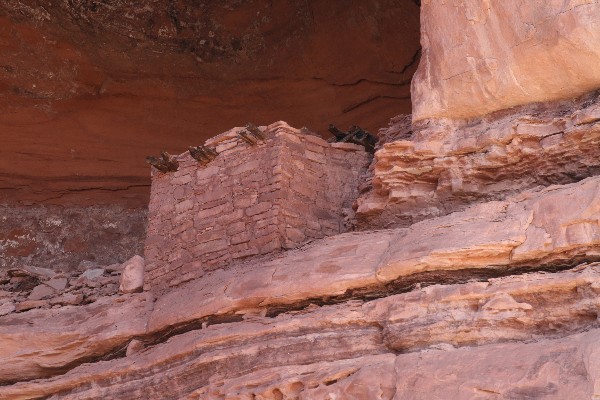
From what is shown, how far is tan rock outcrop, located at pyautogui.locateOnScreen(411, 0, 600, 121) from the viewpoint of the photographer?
603 centimetres

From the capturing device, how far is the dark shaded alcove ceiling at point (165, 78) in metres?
9.79

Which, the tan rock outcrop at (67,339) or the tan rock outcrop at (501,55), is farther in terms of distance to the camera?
the tan rock outcrop at (67,339)

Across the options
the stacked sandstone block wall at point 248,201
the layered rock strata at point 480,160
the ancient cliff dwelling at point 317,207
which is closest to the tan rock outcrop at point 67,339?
the ancient cliff dwelling at point 317,207

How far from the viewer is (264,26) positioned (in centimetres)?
1005

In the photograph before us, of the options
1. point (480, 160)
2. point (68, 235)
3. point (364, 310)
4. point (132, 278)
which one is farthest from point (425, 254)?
point (68, 235)

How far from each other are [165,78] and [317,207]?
372 cm

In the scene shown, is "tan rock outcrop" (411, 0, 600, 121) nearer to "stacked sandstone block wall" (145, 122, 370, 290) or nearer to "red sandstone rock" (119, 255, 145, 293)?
"stacked sandstone block wall" (145, 122, 370, 290)

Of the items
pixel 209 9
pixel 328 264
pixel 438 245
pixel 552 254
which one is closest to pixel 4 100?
pixel 209 9

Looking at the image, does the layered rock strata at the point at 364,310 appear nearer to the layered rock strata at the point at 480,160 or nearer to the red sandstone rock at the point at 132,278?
the red sandstone rock at the point at 132,278

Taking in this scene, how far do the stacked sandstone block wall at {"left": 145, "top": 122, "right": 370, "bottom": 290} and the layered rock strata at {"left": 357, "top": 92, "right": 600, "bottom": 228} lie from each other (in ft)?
1.19

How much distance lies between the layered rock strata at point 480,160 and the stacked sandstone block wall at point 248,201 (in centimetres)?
36

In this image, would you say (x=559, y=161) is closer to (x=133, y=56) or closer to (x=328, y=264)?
(x=328, y=264)

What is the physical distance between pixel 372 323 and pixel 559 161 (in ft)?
5.26

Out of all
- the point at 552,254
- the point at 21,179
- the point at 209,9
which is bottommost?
the point at 552,254
